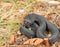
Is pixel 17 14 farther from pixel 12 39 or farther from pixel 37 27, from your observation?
pixel 12 39

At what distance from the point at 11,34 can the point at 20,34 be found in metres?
0.16

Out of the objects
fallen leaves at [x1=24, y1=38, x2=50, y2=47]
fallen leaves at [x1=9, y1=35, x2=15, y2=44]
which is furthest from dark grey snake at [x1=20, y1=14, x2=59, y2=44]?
fallen leaves at [x1=9, y1=35, x2=15, y2=44]

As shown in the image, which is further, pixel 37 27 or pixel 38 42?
pixel 37 27

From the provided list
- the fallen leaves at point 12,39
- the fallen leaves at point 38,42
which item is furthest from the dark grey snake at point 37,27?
the fallen leaves at point 12,39

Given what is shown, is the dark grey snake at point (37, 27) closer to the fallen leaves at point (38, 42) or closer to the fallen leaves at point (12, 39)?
the fallen leaves at point (38, 42)

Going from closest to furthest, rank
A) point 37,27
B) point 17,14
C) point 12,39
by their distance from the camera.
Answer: point 12,39 → point 37,27 → point 17,14

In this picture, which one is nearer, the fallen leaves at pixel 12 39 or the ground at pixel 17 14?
the fallen leaves at pixel 12 39

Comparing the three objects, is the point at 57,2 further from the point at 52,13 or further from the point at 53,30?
the point at 53,30

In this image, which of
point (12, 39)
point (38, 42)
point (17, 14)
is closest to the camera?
point (38, 42)

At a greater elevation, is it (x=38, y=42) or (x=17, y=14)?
(x=17, y=14)

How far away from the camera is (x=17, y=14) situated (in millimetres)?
5711

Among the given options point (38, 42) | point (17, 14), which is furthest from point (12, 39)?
point (17, 14)

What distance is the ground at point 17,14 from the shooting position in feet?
16.3

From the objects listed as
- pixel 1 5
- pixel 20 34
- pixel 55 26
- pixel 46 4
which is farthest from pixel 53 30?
pixel 1 5
